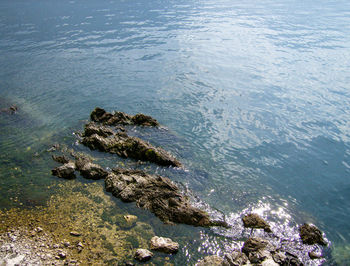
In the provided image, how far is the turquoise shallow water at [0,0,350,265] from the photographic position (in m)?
16.8

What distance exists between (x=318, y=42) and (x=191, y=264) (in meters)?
48.2

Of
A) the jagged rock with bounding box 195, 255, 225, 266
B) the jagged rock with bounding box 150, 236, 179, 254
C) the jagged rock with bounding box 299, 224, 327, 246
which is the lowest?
the jagged rock with bounding box 299, 224, 327, 246

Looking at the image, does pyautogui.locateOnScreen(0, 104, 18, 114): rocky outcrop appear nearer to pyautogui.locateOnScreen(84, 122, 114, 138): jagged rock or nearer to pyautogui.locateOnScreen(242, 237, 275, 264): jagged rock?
pyautogui.locateOnScreen(84, 122, 114, 138): jagged rock

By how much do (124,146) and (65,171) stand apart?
14.6 feet

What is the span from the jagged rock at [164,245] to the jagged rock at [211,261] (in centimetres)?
127

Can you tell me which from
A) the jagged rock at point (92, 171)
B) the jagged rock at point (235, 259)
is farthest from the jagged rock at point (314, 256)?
the jagged rock at point (92, 171)

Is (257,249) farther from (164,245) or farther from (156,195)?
(156,195)

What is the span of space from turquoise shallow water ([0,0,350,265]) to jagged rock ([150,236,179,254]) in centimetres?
191

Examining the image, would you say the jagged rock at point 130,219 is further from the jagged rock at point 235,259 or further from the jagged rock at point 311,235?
the jagged rock at point 311,235

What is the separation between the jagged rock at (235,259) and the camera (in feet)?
36.4

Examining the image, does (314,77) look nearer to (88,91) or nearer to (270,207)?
(270,207)

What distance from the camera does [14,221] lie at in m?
13.0

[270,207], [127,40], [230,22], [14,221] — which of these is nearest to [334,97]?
[270,207]

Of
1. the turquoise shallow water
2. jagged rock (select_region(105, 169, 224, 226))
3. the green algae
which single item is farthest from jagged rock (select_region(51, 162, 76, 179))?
jagged rock (select_region(105, 169, 224, 226))
